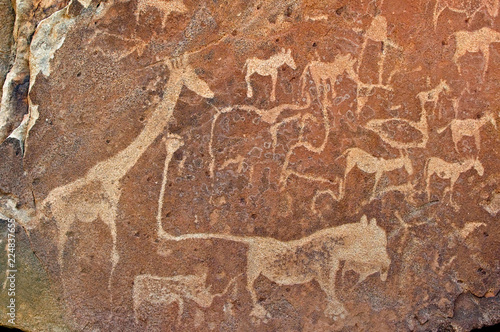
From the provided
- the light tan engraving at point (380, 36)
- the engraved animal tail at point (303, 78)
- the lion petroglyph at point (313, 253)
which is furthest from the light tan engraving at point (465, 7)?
the lion petroglyph at point (313, 253)

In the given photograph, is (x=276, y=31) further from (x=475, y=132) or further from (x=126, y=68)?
(x=475, y=132)

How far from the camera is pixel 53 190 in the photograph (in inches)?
123

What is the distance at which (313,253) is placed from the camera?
3076mm

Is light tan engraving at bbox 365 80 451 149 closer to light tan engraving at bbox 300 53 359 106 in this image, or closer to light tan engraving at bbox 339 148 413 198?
light tan engraving at bbox 339 148 413 198

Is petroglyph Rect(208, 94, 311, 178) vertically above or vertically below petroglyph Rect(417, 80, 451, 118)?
above

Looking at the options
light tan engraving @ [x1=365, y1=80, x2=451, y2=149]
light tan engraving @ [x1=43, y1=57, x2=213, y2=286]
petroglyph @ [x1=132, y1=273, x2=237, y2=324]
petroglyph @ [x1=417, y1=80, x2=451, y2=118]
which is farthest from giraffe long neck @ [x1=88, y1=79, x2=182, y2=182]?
petroglyph @ [x1=417, y1=80, x2=451, y2=118]

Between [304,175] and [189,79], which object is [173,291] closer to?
[304,175]

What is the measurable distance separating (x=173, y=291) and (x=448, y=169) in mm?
1940

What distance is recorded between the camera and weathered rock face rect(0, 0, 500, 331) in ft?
9.96

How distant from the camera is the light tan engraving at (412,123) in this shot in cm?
305

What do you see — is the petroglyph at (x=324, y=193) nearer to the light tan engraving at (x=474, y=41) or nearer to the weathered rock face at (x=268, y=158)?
the weathered rock face at (x=268, y=158)

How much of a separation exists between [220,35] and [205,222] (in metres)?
1.20

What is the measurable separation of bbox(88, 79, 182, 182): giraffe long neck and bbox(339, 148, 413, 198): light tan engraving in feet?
3.78

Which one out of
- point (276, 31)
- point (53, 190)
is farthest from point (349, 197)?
point (53, 190)
